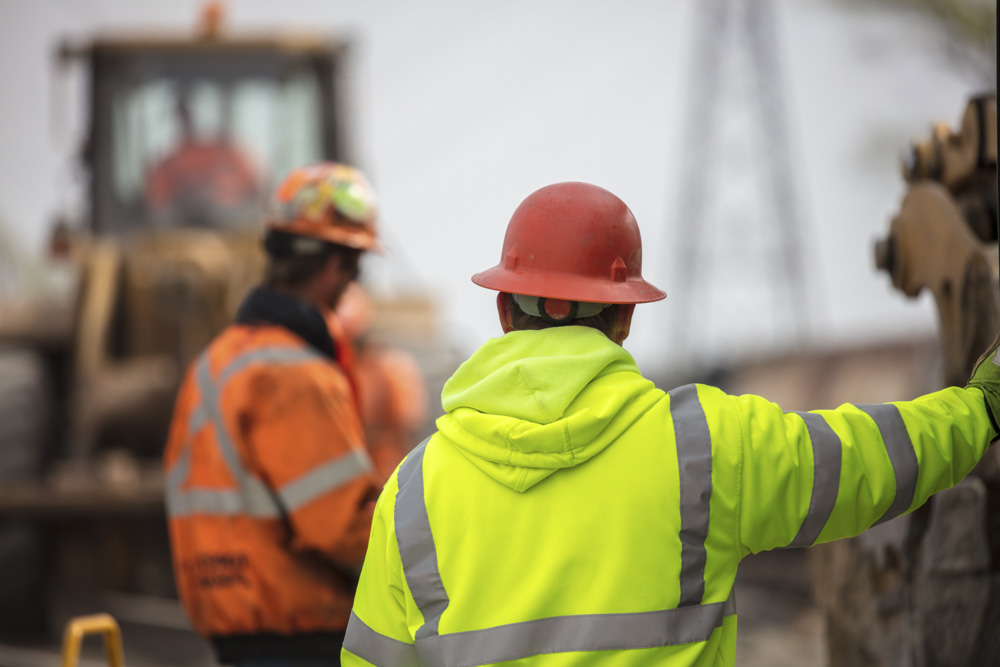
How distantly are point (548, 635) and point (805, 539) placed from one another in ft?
1.62

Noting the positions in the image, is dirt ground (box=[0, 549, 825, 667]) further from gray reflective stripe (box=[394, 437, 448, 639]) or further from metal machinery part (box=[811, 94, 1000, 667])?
gray reflective stripe (box=[394, 437, 448, 639])

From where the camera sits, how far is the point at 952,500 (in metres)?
2.82

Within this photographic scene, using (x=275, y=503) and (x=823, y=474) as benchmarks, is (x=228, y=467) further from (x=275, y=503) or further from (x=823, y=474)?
(x=823, y=474)

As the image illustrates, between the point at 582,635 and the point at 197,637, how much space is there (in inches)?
209

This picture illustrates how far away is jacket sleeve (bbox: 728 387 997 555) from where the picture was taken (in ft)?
6.38

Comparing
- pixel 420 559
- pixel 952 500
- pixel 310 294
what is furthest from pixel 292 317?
pixel 952 500

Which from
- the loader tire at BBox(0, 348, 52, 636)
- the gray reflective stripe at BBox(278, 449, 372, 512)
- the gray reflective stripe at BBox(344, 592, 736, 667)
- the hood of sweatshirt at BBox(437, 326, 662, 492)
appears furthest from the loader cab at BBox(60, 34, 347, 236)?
the gray reflective stripe at BBox(344, 592, 736, 667)

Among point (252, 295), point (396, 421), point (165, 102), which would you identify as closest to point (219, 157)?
point (165, 102)

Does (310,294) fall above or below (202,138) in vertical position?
below

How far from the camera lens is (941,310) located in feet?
9.91

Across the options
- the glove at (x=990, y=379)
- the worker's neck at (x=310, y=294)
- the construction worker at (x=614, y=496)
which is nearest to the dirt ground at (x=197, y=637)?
the worker's neck at (x=310, y=294)

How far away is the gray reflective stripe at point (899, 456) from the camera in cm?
200

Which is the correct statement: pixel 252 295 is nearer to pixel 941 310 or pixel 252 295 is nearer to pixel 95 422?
pixel 941 310

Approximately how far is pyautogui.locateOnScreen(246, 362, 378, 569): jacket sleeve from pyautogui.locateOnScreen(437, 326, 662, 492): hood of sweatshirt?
0.93m
